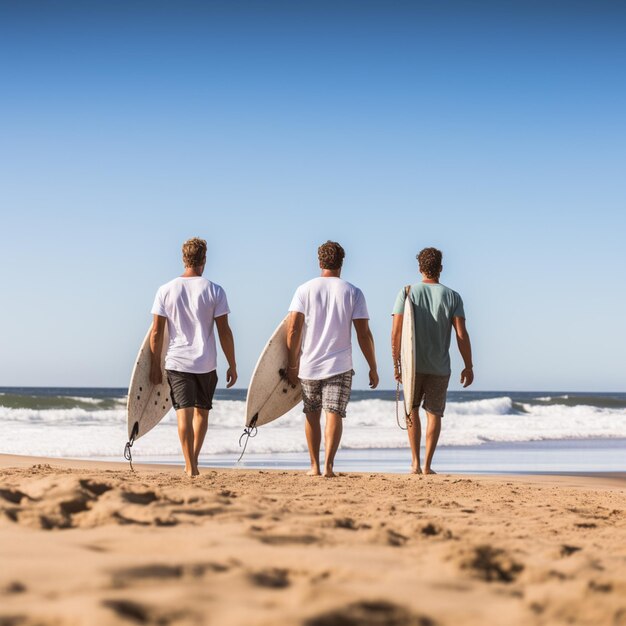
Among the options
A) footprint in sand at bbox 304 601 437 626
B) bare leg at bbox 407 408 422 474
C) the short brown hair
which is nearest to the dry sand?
footprint in sand at bbox 304 601 437 626

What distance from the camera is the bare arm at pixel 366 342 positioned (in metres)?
6.69

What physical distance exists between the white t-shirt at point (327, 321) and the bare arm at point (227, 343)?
526 millimetres

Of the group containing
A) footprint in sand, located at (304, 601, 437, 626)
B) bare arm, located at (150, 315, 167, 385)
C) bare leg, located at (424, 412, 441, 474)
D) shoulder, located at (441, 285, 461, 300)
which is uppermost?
shoulder, located at (441, 285, 461, 300)

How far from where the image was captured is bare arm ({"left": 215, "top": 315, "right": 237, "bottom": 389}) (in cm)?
657

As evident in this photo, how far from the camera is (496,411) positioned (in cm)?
3403

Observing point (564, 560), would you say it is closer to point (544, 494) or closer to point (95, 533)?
point (95, 533)

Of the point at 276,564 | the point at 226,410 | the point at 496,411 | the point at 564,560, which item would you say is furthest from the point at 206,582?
the point at 496,411

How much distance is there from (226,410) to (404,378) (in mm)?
19808

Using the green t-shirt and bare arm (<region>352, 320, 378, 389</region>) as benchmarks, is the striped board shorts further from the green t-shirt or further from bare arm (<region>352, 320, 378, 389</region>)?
the green t-shirt

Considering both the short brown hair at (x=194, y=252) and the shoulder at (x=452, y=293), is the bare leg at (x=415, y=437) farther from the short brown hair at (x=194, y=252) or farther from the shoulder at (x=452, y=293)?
the short brown hair at (x=194, y=252)

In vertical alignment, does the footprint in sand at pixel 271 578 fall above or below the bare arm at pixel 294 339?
below

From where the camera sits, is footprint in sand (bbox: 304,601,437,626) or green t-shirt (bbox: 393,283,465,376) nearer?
footprint in sand (bbox: 304,601,437,626)

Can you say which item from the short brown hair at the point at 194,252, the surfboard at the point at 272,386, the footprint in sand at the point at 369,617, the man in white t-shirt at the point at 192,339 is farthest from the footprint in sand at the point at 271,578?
the surfboard at the point at 272,386

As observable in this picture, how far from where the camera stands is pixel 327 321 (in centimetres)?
663
